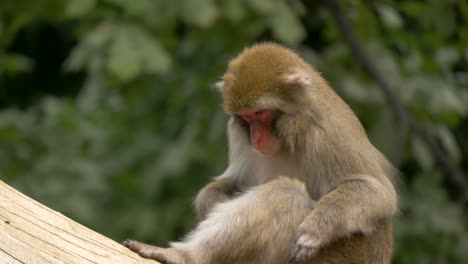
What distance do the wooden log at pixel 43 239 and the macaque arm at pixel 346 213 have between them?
1.13 m

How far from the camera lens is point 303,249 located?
6.59m

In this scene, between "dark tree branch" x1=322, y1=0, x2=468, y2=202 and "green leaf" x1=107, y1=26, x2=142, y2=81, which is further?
"dark tree branch" x1=322, y1=0, x2=468, y2=202

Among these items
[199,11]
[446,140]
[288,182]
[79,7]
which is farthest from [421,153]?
[288,182]

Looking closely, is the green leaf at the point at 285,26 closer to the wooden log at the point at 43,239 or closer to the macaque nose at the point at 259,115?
the macaque nose at the point at 259,115

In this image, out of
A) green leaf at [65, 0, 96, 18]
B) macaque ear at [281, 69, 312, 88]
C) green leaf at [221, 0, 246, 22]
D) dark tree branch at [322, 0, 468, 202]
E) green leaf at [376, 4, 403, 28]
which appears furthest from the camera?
dark tree branch at [322, 0, 468, 202]

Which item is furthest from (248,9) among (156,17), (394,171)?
(394,171)

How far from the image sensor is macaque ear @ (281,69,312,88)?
7234mm

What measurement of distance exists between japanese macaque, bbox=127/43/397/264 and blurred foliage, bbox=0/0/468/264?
3.12m

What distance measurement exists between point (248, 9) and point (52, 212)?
15.3ft

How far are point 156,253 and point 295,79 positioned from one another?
1.63 m

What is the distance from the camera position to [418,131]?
11969mm

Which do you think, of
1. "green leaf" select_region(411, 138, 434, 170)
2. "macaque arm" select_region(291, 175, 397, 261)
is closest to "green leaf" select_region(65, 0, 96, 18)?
"macaque arm" select_region(291, 175, 397, 261)

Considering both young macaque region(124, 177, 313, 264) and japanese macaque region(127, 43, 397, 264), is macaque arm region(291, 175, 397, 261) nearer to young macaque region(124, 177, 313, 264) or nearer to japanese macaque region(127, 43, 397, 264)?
japanese macaque region(127, 43, 397, 264)

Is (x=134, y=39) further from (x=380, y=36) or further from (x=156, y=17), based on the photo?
(x=380, y=36)
